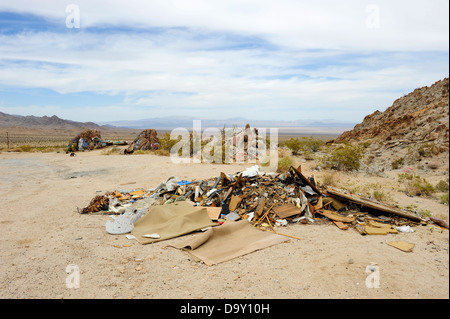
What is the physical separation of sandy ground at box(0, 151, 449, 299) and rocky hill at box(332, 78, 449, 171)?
581 centimetres

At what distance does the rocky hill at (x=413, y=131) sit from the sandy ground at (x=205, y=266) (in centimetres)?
581

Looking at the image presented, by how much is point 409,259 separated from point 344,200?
251 cm

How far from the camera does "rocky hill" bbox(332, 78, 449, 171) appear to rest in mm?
12109

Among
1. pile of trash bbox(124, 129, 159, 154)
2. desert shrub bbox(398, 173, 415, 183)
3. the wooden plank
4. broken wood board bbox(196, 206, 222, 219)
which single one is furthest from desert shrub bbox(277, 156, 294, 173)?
pile of trash bbox(124, 129, 159, 154)

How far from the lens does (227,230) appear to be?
17.7ft

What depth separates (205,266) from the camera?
14.0ft

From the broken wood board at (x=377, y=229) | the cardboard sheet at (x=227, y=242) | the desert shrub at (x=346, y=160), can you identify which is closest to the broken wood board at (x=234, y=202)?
the cardboard sheet at (x=227, y=242)

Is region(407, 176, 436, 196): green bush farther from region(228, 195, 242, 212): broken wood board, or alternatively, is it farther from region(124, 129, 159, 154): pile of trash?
region(124, 129, 159, 154): pile of trash

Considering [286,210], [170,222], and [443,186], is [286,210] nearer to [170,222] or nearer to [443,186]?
[170,222]

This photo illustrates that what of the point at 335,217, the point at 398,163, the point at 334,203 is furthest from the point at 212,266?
the point at 398,163

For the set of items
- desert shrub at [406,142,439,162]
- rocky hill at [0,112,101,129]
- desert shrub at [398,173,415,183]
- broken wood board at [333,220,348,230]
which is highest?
rocky hill at [0,112,101,129]

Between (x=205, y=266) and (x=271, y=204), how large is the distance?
2796mm

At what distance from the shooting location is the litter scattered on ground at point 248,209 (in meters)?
5.70

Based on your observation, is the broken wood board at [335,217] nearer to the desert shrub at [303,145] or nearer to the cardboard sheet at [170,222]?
the cardboard sheet at [170,222]
